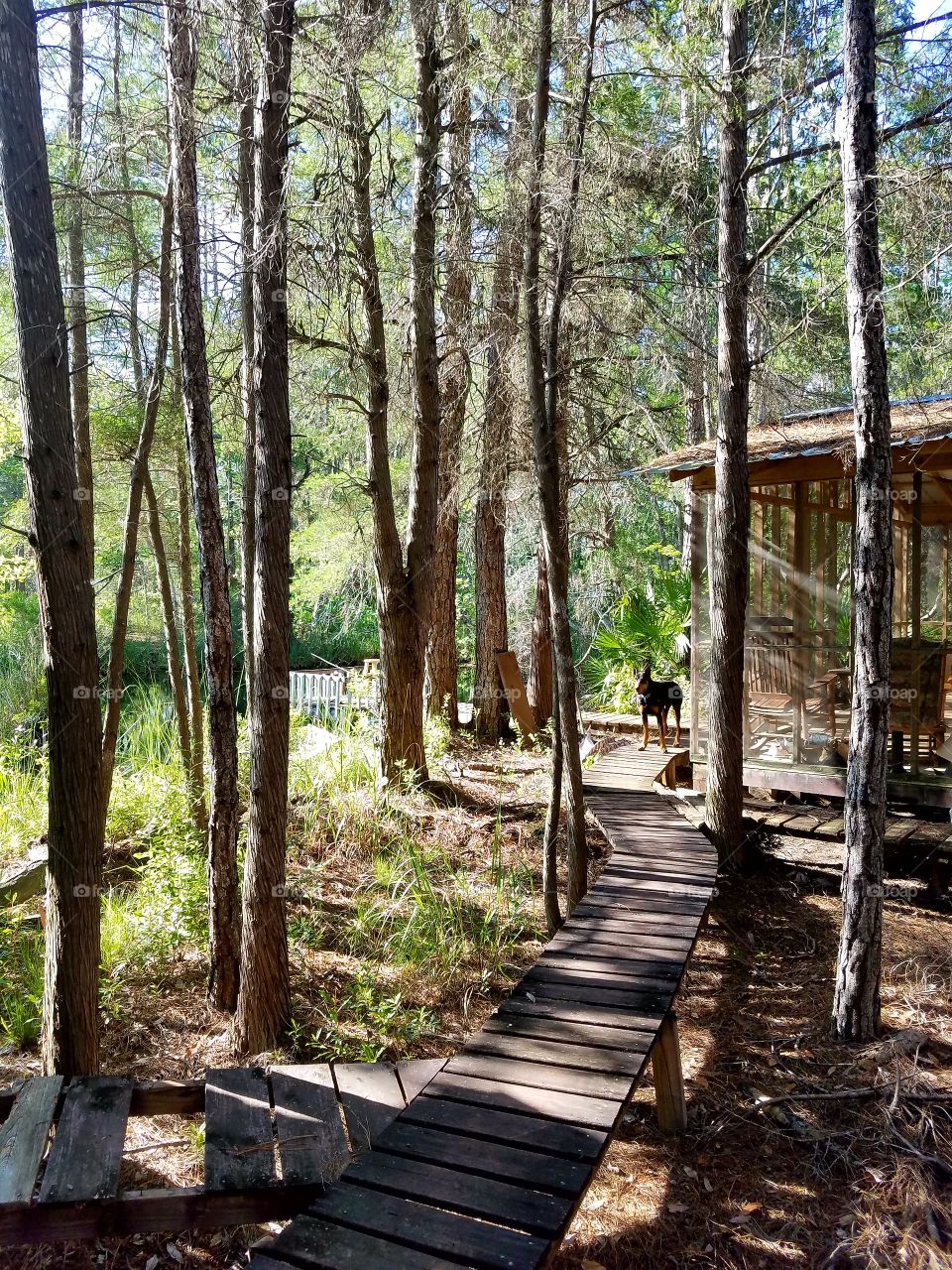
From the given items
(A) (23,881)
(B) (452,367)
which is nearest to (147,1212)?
(A) (23,881)

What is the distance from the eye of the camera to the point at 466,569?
88.0ft

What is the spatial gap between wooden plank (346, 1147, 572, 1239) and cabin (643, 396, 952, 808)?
5.90m

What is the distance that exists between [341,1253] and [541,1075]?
1.20m

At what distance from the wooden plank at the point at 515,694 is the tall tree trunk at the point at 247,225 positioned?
4.59 meters

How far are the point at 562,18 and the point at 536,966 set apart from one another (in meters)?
6.65

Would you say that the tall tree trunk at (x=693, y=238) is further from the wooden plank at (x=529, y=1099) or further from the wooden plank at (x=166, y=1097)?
the wooden plank at (x=166, y=1097)

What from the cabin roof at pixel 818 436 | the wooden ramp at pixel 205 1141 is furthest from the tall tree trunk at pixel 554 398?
the cabin roof at pixel 818 436

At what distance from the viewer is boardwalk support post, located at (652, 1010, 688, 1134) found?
4.22m

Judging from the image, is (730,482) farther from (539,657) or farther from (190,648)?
(539,657)

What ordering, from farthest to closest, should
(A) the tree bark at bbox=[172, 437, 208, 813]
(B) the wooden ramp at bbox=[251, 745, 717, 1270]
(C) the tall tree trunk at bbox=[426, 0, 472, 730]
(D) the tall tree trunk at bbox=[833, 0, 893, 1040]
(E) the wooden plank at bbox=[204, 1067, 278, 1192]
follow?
1. (A) the tree bark at bbox=[172, 437, 208, 813]
2. (C) the tall tree trunk at bbox=[426, 0, 472, 730]
3. (D) the tall tree trunk at bbox=[833, 0, 893, 1040]
4. (E) the wooden plank at bbox=[204, 1067, 278, 1192]
5. (B) the wooden ramp at bbox=[251, 745, 717, 1270]

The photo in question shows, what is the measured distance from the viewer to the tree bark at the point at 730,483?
22.7 ft

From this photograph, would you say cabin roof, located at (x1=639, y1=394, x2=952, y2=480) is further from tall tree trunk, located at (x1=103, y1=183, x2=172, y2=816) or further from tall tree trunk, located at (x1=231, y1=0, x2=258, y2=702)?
tall tree trunk, located at (x1=103, y1=183, x2=172, y2=816)

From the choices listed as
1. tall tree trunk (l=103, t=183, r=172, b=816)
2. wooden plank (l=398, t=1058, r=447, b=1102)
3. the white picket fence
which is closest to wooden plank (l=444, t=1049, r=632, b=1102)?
wooden plank (l=398, t=1058, r=447, b=1102)

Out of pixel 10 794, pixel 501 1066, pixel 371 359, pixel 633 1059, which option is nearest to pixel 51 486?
pixel 501 1066
